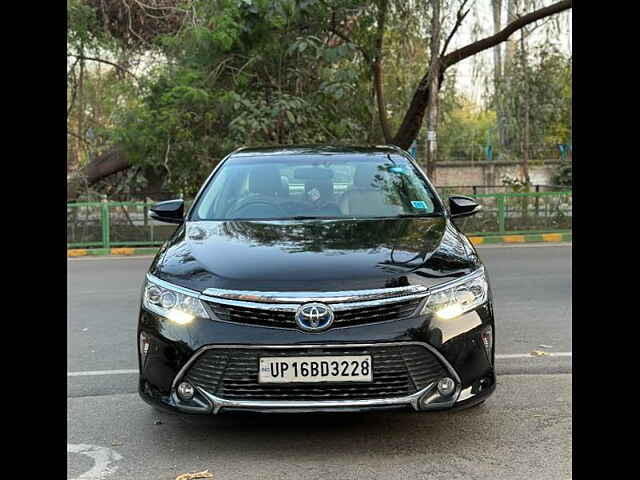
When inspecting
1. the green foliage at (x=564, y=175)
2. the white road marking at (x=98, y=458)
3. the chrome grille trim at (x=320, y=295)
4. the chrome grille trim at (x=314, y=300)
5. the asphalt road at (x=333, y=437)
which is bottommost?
the white road marking at (x=98, y=458)

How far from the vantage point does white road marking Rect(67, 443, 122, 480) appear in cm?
358

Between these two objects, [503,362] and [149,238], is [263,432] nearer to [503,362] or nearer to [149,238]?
[503,362]

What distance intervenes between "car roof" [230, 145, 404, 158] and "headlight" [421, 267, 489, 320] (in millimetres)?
1993

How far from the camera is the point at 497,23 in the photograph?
54.7 feet

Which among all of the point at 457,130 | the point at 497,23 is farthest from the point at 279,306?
the point at 457,130

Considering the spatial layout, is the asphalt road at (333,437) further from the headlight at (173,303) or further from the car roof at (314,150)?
the car roof at (314,150)

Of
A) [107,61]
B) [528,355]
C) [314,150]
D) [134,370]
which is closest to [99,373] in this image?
[134,370]

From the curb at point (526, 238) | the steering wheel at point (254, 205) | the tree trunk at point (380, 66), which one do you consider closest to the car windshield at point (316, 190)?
the steering wheel at point (254, 205)

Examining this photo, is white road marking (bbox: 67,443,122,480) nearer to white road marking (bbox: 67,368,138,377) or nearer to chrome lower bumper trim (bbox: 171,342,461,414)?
chrome lower bumper trim (bbox: 171,342,461,414)

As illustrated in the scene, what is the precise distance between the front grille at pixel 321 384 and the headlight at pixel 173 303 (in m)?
0.20

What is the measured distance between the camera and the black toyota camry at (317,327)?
347 cm

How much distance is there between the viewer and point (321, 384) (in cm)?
347

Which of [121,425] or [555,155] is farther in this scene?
[555,155]

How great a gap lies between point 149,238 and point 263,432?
38.1ft
